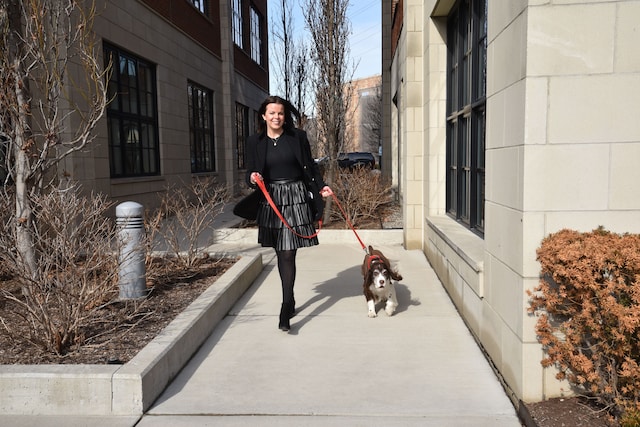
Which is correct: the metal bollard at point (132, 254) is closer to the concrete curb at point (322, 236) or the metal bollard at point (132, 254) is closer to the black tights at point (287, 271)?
the black tights at point (287, 271)

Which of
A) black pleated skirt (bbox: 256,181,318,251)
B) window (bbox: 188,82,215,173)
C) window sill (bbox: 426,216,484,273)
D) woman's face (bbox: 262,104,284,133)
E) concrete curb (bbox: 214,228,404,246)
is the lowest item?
concrete curb (bbox: 214,228,404,246)

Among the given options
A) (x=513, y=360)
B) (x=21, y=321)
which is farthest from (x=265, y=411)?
(x=21, y=321)

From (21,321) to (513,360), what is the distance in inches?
151

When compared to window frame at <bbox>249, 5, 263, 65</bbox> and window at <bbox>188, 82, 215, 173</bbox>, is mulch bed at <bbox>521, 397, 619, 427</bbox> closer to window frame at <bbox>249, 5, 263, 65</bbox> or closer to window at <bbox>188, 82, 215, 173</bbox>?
window at <bbox>188, 82, 215, 173</bbox>

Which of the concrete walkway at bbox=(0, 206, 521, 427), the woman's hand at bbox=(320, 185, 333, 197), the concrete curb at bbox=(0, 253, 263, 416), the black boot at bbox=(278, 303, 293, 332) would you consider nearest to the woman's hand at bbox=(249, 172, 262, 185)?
the woman's hand at bbox=(320, 185, 333, 197)

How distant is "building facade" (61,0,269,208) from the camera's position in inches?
398

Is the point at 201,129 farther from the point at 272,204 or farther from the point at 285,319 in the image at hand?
the point at 285,319

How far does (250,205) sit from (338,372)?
1.77 m

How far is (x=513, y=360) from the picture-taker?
3.17 meters

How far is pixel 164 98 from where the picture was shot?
1270 cm

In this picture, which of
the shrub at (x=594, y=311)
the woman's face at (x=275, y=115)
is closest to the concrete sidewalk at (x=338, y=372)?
the shrub at (x=594, y=311)

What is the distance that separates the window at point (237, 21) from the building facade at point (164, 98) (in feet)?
0.13

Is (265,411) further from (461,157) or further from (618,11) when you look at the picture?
(461,157)

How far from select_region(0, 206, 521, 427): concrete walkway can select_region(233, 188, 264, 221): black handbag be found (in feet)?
3.32
